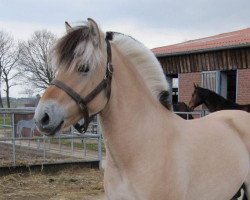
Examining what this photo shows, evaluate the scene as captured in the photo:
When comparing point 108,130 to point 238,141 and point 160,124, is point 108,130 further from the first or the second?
point 238,141

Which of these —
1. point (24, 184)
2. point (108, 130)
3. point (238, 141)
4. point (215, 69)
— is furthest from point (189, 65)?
point (108, 130)

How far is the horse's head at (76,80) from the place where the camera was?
2254 mm

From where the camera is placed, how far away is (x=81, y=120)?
2.46 metres

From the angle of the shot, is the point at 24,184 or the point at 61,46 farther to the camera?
the point at 24,184

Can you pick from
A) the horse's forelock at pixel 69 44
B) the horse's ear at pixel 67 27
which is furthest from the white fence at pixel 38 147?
the horse's forelock at pixel 69 44

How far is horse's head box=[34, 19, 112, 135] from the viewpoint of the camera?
7.39ft

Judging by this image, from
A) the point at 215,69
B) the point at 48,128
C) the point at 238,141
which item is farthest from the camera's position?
the point at 215,69

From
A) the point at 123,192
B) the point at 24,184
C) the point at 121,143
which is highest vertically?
A: the point at 121,143

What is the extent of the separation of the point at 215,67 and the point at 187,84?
2269mm

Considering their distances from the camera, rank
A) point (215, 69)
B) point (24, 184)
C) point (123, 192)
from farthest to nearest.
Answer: point (215, 69) < point (24, 184) < point (123, 192)

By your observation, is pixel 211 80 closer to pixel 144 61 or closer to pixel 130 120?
pixel 144 61

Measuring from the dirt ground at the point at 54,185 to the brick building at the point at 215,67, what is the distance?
669 cm

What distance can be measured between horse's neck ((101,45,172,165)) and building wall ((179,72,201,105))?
1280cm

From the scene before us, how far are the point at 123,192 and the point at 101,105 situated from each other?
568mm
